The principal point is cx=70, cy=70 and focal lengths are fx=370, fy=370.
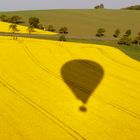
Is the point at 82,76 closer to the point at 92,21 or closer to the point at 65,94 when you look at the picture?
the point at 65,94

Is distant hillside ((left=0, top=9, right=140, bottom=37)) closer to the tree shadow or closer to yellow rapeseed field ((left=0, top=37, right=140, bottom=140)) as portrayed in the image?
yellow rapeseed field ((left=0, top=37, right=140, bottom=140))

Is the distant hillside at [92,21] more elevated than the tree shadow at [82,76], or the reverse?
the tree shadow at [82,76]

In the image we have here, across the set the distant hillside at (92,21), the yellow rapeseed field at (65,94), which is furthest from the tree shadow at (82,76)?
the distant hillside at (92,21)

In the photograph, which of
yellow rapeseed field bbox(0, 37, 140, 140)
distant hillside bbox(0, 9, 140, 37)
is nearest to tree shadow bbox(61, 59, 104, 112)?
yellow rapeseed field bbox(0, 37, 140, 140)

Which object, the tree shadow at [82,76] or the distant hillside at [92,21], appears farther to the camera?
the distant hillside at [92,21]

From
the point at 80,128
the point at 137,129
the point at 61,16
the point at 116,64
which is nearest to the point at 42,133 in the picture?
the point at 80,128

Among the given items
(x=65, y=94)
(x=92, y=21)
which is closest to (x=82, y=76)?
(x=65, y=94)

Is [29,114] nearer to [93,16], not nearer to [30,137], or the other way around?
[30,137]

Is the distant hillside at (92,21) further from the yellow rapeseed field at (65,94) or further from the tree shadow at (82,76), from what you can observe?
the tree shadow at (82,76)
